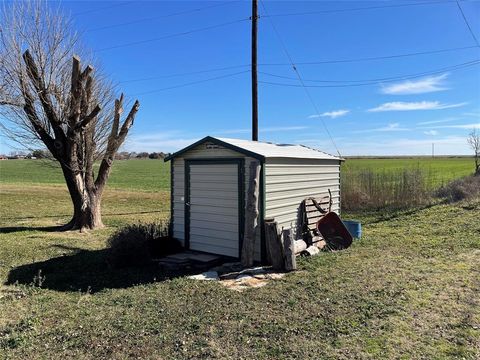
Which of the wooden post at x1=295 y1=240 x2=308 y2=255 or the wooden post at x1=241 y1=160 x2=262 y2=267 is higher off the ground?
the wooden post at x1=241 y1=160 x2=262 y2=267

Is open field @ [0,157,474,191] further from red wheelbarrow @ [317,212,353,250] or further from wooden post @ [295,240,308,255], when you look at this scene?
wooden post @ [295,240,308,255]

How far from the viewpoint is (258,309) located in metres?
5.11

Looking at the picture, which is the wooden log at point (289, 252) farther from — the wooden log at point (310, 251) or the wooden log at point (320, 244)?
the wooden log at point (320, 244)

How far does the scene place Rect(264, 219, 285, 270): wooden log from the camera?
710 cm

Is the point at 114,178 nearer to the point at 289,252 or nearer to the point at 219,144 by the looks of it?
the point at 219,144

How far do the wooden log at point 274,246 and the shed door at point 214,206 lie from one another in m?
0.85

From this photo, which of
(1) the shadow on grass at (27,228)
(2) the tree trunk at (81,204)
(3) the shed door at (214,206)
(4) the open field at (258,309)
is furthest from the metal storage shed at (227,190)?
(1) the shadow on grass at (27,228)

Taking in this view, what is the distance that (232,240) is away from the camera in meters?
8.09

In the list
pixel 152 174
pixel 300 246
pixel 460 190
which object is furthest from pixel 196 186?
pixel 152 174

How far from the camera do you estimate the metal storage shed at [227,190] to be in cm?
785

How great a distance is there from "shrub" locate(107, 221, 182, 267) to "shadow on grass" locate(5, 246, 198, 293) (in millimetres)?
201

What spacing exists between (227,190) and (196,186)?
3.03 feet

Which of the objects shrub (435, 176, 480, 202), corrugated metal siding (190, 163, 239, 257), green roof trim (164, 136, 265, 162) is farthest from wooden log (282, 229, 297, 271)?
shrub (435, 176, 480, 202)

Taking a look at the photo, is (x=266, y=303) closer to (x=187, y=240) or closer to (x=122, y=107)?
(x=187, y=240)
